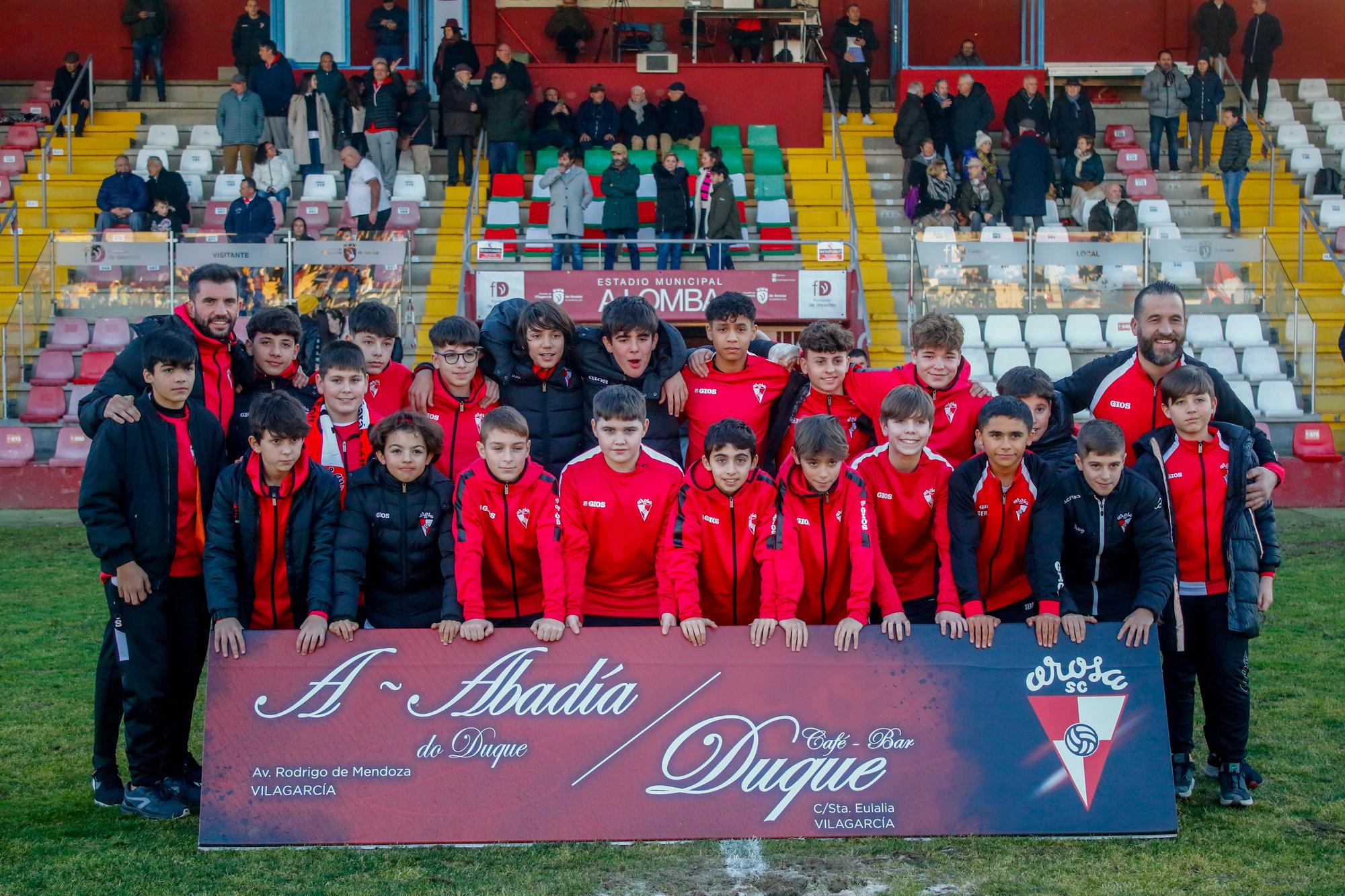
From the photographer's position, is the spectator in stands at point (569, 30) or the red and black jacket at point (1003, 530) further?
the spectator in stands at point (569, 30)

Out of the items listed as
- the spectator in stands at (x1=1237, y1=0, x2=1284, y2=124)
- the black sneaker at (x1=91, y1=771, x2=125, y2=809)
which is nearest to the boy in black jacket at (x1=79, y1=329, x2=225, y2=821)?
the black sneaker at (x1=91, y1=771, x2=125, y2=809)

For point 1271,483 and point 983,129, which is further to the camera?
point 983,129

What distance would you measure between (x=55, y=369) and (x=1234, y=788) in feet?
46.4

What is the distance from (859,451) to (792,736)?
5.45 feet

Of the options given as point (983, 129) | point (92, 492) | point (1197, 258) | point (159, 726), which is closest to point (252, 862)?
point (159, 726)

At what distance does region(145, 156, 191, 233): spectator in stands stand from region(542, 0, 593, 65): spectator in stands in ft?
22.9

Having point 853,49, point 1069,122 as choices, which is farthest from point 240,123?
point 1069,122

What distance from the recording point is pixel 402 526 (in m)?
5.27

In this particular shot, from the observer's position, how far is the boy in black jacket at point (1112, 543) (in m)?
5.11

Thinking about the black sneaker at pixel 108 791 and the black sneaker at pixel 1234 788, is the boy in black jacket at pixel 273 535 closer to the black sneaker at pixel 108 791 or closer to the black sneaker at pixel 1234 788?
the black sneaker at pixel 108 791

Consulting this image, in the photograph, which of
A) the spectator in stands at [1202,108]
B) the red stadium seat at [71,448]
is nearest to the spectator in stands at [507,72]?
the red stadium seat at [71,448]

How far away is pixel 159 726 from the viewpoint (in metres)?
5.21

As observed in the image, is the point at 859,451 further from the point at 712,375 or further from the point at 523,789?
the point at 523,789

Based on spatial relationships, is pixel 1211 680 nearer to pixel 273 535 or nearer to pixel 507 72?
pixel 273 535
